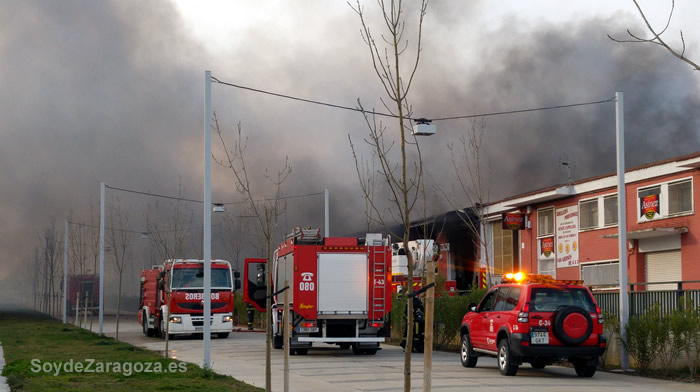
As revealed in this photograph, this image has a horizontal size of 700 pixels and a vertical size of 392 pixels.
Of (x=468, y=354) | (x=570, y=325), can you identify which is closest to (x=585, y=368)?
(x=570, y=325)

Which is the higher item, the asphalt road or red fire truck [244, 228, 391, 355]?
red fire truck [244, 228, 391, 355]

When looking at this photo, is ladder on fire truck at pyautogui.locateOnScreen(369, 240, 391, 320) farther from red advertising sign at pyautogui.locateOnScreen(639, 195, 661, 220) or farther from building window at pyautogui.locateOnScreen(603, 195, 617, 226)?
building window at pyautogui.locateOnScreen(603, 195, 617, 226)

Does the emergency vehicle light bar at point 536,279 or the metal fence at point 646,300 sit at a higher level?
the emergency vehicle light bar at point 536,279

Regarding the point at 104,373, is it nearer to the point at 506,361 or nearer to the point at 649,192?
the point at 506,361

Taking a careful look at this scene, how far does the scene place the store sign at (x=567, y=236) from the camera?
3747 cm

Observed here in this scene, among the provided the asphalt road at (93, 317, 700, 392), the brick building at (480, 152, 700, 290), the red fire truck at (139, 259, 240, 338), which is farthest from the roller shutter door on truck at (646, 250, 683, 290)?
the red fire truck at (139, 259, 240, 338)

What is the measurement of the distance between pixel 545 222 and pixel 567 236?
208 centimetres

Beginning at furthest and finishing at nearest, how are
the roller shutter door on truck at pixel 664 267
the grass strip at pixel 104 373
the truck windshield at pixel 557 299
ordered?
the roller shutter door on truck at pixel 664 267
the truck windshield at pixel 557 299
the grass strip at pixel 104 373

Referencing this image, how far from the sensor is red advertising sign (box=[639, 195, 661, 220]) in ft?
104

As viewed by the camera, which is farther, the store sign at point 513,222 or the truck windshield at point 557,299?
the store sign at point 513,222

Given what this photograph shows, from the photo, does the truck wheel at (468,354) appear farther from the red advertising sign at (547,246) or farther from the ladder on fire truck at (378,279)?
the red advertising sign at (547,246)

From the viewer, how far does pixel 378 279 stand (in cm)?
2364

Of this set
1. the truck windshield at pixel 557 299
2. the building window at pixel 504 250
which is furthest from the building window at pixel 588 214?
the truck windshield at pixel 557 299

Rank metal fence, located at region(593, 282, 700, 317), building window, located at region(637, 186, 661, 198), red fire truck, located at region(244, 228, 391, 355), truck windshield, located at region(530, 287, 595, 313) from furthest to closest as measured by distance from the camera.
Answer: building window, located at region(637, 186, 661, 198), red fire truck, located at region(244, 228, 391, 355), metal fence, located at region(593, 282, 700, 317), truck windshield, located at region(530, 287, 595, 313)
